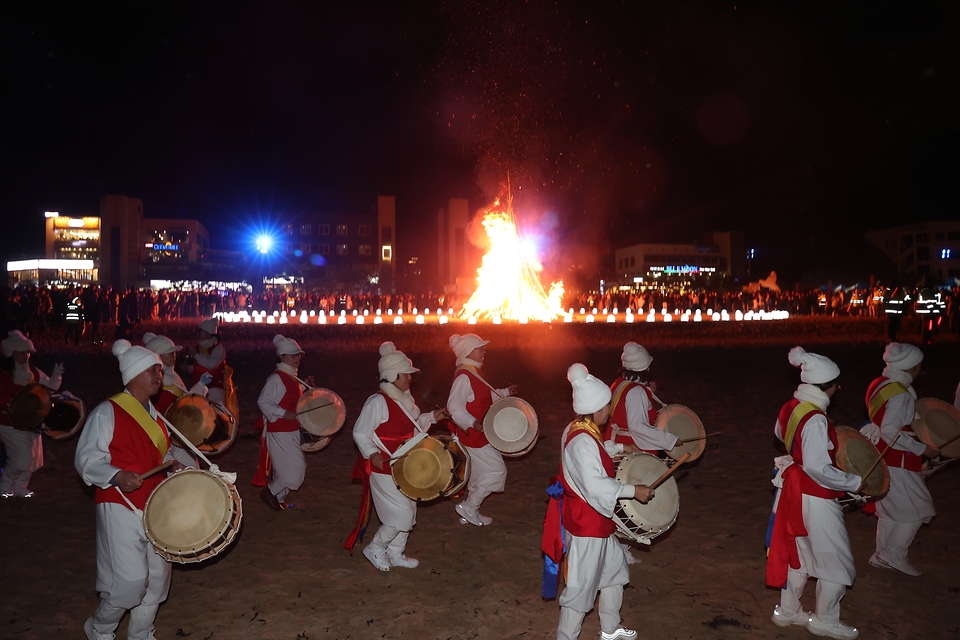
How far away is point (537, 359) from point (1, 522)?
1232cm

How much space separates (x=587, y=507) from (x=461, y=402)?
2.59m

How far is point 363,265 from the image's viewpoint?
284 ft

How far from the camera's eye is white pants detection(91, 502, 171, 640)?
383cm

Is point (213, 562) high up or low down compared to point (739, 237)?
down

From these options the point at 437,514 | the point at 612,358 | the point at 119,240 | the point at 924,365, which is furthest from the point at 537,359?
the point at 119,240

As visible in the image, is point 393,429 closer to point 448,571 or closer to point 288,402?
point 448,571

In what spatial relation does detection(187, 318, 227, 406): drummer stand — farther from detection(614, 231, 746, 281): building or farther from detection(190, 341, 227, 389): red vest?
detection(614, 231, 746, 281): building

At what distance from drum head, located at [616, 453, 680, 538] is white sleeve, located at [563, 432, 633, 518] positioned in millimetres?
304

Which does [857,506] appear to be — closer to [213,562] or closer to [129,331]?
[213,562]

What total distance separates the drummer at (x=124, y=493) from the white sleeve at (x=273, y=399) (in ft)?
8.73

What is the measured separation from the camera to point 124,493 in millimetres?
3803

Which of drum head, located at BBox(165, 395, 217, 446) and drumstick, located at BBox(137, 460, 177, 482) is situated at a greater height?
drum head, located at BBox(165, 395, 217, 446)

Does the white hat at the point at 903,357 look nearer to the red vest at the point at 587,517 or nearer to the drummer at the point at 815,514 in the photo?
the drummer at the point at 815,514

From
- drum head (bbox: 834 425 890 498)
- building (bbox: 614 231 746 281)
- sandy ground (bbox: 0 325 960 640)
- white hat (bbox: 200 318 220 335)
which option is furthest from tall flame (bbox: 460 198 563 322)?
building (bbox: 614 231 746 281)
